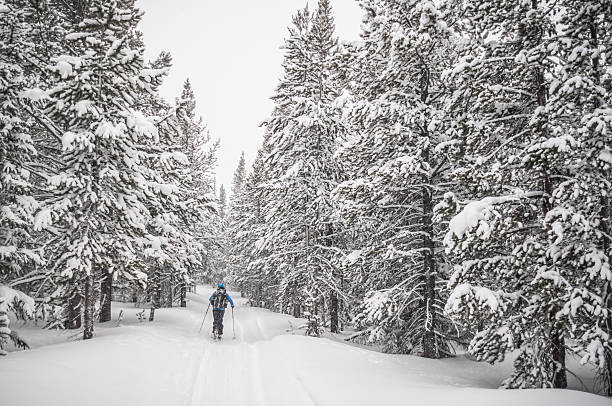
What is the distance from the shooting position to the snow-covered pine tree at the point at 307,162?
15.6 m

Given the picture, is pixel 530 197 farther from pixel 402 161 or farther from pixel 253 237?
pixel 253 237

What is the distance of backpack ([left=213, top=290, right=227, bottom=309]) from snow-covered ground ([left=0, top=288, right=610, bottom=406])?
3282mm

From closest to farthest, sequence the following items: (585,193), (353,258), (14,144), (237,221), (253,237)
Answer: (585,193) < (14,144) < (353,258) < (253,237) < (237,221)

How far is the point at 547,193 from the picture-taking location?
24.0ft

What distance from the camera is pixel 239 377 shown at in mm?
8703

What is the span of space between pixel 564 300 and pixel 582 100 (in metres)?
3.81

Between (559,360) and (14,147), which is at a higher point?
(14,147)

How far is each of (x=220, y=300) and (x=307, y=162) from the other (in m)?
7.41

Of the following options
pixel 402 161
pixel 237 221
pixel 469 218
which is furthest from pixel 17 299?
pixel 237 221

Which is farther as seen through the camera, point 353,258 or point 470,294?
point 353,258

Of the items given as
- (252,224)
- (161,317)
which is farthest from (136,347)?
(252,224)

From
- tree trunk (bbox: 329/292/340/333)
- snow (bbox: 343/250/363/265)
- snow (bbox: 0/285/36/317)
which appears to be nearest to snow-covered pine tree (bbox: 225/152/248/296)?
tree trunk (bbox: 329/292/340/333)

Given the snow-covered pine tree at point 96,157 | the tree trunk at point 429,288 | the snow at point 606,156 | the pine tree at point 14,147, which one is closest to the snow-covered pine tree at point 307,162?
the tree trunk at point 429,288

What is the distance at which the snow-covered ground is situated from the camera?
5995 mm
